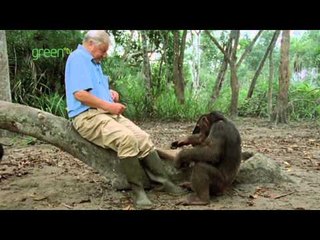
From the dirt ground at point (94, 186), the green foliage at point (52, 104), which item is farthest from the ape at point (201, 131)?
the green foliage at point (52, 104)

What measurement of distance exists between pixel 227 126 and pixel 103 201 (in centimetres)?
116

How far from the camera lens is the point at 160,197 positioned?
11.7 feet

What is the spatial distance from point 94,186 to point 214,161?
1.12 meters

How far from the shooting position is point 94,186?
385cm

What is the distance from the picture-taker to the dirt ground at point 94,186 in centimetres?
339

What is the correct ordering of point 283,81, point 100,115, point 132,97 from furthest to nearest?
point 132,97, point 283,81, point 100,115

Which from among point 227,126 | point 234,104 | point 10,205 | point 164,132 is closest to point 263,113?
point 234,104

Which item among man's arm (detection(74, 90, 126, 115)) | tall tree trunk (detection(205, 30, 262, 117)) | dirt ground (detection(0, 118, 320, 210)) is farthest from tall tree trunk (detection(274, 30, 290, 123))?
man's arm (detection(74, 90, 126, 115))

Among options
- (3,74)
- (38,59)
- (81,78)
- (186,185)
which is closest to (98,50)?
(81,78)

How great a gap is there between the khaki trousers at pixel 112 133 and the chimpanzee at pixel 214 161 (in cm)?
39

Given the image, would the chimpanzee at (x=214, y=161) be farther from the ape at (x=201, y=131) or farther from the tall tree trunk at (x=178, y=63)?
the tall tree trunk at (x=178, y=63)

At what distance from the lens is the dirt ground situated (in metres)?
3.39

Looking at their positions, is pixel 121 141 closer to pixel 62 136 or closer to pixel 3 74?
pixel 62 136

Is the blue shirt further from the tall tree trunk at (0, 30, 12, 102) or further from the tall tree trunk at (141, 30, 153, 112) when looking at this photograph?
the tall tree trunk at (141, 30, 153, 112)
